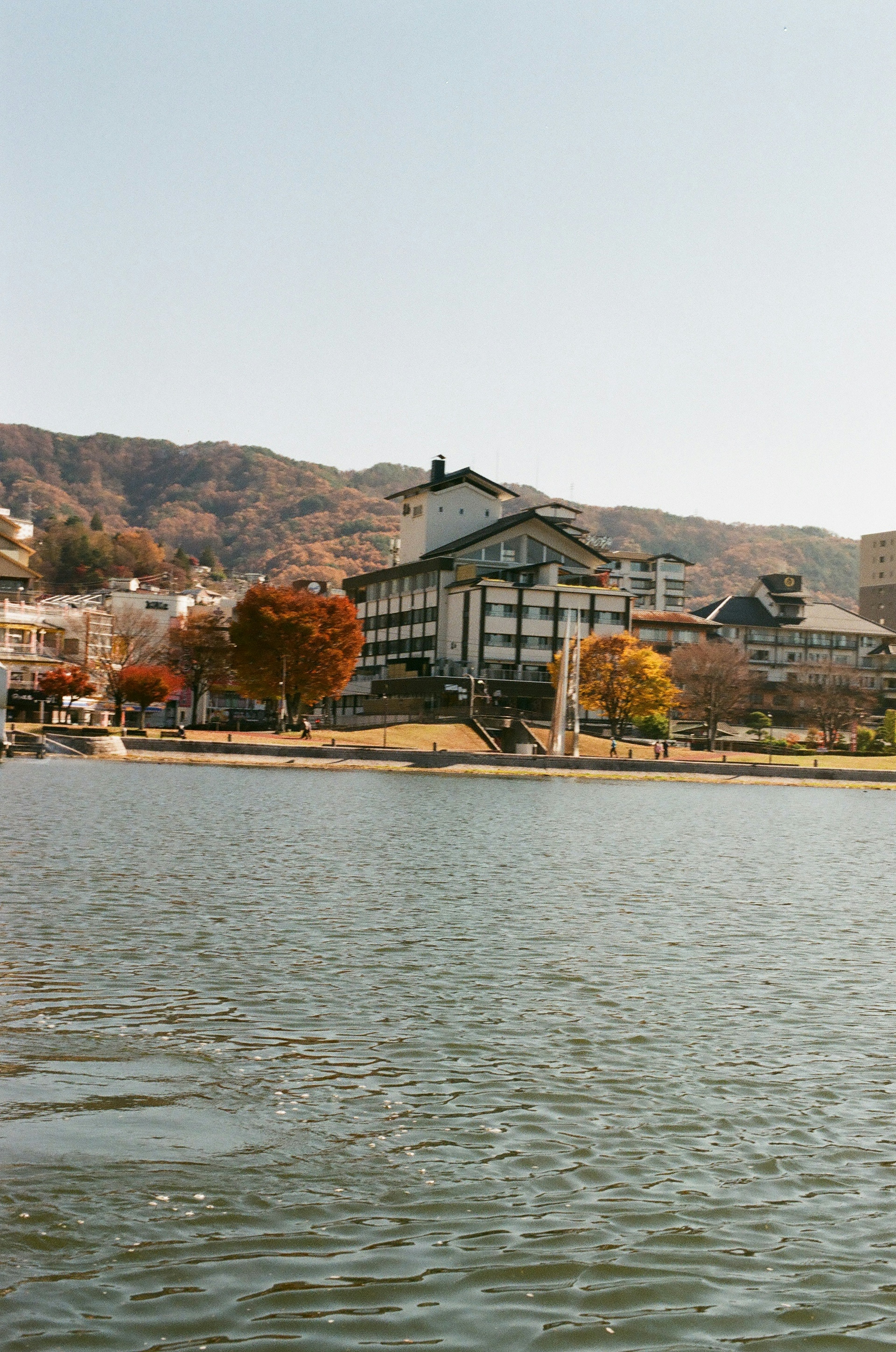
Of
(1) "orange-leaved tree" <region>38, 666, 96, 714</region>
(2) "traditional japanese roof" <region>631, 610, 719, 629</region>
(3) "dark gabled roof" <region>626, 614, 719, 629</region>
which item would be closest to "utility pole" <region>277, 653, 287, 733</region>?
(1) "orange-leaved tree" <region>38, 666, 96, 714</region>

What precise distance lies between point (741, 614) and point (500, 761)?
91.5 metres

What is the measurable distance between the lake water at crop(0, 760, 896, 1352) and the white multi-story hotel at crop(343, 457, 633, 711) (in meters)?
99.1

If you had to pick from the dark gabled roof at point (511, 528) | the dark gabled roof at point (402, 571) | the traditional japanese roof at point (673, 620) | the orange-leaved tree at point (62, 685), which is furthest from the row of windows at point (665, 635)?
the orange-leaved tree at point (62, 685)

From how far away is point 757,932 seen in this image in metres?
24.0

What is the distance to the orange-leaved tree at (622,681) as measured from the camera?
11244cm

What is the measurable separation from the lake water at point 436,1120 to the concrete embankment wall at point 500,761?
198 ft

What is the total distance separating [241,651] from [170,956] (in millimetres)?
95033

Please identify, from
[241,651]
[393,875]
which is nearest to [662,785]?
[241,651]

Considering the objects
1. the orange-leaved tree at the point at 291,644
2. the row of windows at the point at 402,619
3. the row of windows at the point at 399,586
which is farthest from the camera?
the row of windows at the point at 399,586

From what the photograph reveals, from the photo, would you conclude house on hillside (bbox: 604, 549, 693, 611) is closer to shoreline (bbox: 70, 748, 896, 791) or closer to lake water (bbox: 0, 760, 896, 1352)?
shoreline (bbox: 70, 748, 896, 791)

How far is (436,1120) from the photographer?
11273 mm

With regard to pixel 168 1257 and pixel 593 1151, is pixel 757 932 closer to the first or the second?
pixel 593 1151

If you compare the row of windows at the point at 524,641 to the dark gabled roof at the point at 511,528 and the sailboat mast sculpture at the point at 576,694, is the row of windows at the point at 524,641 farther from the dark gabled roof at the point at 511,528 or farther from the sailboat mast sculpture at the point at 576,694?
the sailboat mast sculpture at the point at 576,694

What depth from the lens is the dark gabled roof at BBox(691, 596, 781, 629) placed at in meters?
174
